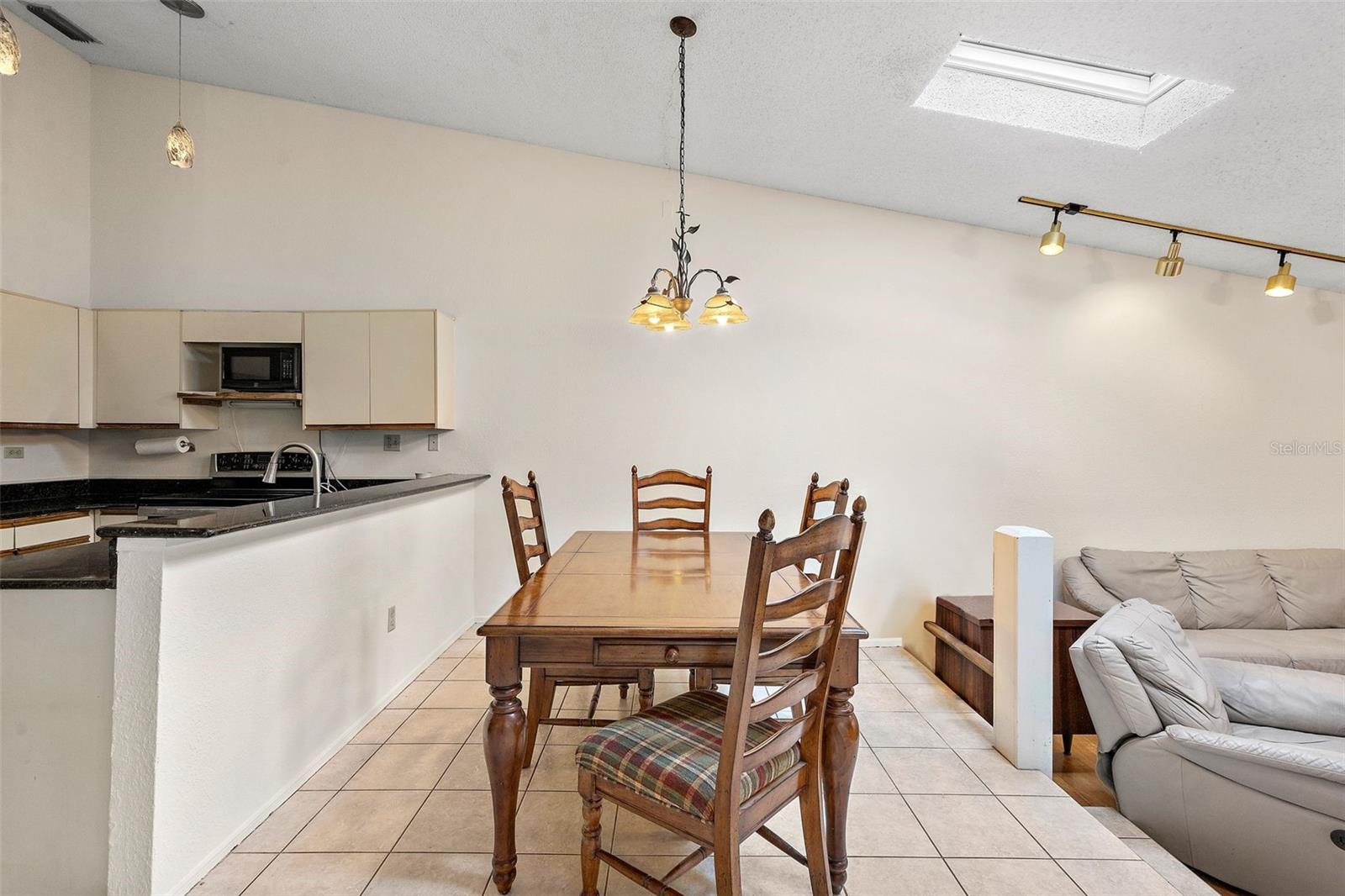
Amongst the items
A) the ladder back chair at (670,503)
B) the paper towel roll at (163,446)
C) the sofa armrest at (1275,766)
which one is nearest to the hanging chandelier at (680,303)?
the ladder back chair at (670,503)

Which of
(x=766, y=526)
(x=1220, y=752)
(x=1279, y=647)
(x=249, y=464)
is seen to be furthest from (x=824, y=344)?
(x=249, y=464)

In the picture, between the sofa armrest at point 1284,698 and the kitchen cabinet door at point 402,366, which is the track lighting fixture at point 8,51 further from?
the sofa armrest at point 1284,698

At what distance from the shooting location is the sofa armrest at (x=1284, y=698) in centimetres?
225

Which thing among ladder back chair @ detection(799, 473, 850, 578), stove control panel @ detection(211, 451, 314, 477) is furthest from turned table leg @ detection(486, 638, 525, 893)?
stove control panel @ detection(211, 451, 314, 477)

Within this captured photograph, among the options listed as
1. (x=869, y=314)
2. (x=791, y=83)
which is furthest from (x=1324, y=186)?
(x=791, y=83)

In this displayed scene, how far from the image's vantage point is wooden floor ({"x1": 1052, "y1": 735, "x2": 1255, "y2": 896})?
7.96 ft

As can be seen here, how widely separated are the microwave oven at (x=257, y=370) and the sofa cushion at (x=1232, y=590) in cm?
518

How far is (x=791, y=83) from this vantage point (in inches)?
107

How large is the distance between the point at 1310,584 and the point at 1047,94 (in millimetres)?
3069

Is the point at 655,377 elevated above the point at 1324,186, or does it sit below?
below

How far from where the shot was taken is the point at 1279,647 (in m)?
2.97

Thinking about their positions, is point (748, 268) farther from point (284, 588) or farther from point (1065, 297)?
point (284, 588)

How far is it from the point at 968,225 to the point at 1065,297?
29.1 inches

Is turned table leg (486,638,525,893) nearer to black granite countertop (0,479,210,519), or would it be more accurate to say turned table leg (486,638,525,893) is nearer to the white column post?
the white column post
